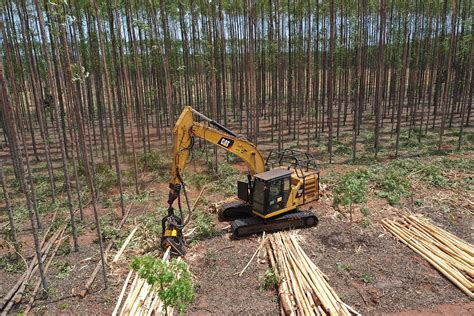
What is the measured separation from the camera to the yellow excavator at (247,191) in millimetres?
8594

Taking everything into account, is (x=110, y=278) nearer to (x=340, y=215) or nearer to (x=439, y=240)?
(x=340, y=215)

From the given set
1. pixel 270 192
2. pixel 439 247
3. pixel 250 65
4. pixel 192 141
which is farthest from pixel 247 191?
pixel 250 65

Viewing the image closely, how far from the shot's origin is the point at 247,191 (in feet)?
33.3

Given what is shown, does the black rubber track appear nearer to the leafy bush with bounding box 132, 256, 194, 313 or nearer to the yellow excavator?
the yellow excavator

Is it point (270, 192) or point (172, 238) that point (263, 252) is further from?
point (172, 238)

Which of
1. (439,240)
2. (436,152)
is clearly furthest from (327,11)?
(439,240)

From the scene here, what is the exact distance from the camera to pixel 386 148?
18328 millimetres

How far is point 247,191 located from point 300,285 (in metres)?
3.66

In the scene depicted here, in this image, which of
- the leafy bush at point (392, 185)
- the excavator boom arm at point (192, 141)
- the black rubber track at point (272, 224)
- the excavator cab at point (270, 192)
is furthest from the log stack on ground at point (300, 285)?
the leafy bush at point (392, 185)

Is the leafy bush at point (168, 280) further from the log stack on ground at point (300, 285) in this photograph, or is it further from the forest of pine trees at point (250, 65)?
the forest of pine trees at point (250, 65)

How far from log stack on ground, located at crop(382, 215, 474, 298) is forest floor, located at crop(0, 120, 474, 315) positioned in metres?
0.21

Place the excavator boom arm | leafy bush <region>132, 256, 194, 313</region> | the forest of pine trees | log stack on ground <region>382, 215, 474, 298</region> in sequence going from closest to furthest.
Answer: leafy bush <region>132, 256, 194, 313</region> → log stack on ground <region>382, 215, 474, 298</region> → the excavator boom arm → the forest of pine trees

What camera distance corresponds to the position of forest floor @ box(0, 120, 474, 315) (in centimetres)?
699

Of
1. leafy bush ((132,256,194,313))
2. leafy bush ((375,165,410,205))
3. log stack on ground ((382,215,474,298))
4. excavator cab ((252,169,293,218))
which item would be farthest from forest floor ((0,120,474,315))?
leafy bush ((132,256,194,313))
